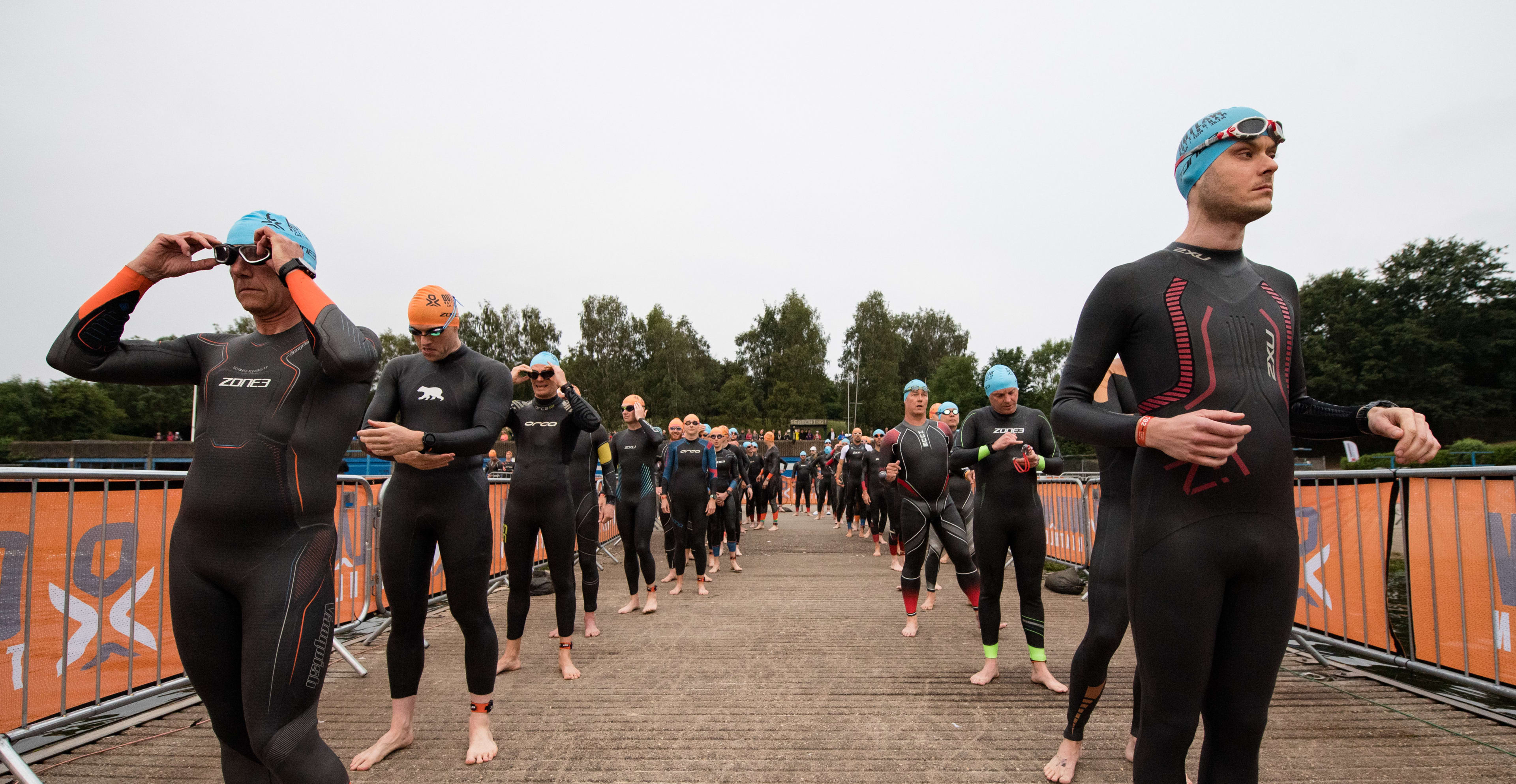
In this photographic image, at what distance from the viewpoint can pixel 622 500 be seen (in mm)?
8227

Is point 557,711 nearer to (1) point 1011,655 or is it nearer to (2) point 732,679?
(2) point 732,679

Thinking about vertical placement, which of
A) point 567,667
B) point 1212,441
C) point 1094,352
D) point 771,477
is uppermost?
point 1094,352

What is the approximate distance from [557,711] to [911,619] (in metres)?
3.43

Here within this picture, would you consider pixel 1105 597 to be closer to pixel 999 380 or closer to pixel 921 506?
pixel 999 380

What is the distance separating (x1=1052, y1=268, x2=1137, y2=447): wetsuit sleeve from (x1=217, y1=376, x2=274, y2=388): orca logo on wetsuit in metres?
2.49

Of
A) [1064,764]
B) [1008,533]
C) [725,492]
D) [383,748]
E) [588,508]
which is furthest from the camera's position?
[725,492]

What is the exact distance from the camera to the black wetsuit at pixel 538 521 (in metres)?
5.45

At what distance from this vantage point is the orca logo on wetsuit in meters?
2.47

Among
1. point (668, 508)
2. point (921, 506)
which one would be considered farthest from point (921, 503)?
point (668, 508)

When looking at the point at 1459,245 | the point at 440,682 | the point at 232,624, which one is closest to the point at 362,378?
the point at 232,624

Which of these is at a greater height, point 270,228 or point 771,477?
point 270,228

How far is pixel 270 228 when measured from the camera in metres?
2.55

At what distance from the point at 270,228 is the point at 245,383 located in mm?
536

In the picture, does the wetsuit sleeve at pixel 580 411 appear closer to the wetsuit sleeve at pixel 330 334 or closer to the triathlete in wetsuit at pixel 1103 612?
the wetsuit sleeve at pixel 330 334
